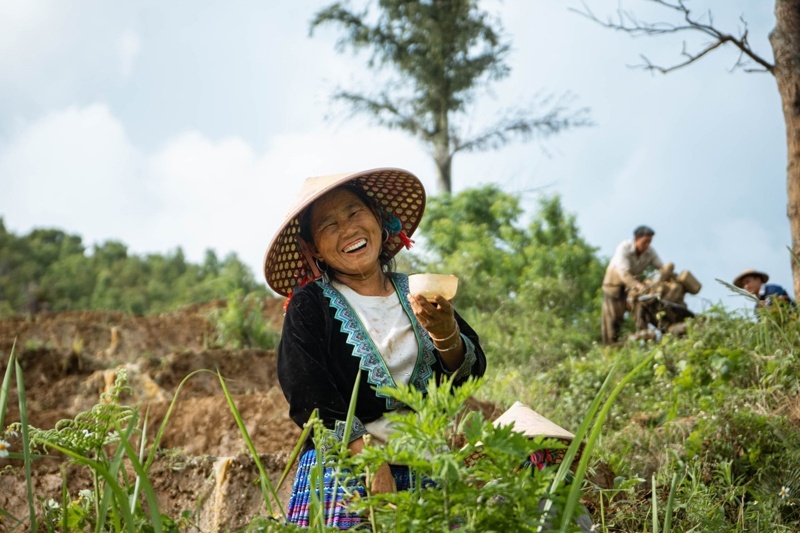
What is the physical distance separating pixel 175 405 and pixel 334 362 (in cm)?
308

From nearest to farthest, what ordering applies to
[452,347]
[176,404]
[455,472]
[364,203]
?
[455,472] → [452,347] → [364,203] → [176,404]

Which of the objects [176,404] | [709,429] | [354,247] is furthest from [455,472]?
[176,404]

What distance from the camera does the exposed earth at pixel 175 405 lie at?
4.05 m

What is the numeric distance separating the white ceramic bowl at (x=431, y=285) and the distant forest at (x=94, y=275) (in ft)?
39.1

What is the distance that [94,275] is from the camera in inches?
672

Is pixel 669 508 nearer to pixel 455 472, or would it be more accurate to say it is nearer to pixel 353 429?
pixel 455 472

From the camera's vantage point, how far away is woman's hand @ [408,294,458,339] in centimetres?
247

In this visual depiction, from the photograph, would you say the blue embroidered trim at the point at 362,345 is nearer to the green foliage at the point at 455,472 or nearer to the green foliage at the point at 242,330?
the green foliage at the point at 455,472

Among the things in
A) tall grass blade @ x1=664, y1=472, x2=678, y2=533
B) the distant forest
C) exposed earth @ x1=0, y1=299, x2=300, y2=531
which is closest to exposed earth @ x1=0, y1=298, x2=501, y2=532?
exposed earth @ x1=0, y1=299, x2=300, y2=531

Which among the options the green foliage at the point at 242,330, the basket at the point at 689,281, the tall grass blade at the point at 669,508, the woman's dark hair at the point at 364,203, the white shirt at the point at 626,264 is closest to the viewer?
the tall grass blade at the point at 669,508

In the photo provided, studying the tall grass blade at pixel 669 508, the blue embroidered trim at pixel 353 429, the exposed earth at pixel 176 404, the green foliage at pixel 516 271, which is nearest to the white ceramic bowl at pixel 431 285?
the blue embroidered trim at pixel 353 429

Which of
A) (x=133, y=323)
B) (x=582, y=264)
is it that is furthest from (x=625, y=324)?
(x=133, y=323)

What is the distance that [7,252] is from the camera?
55.1 feet

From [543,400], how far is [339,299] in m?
3.69
